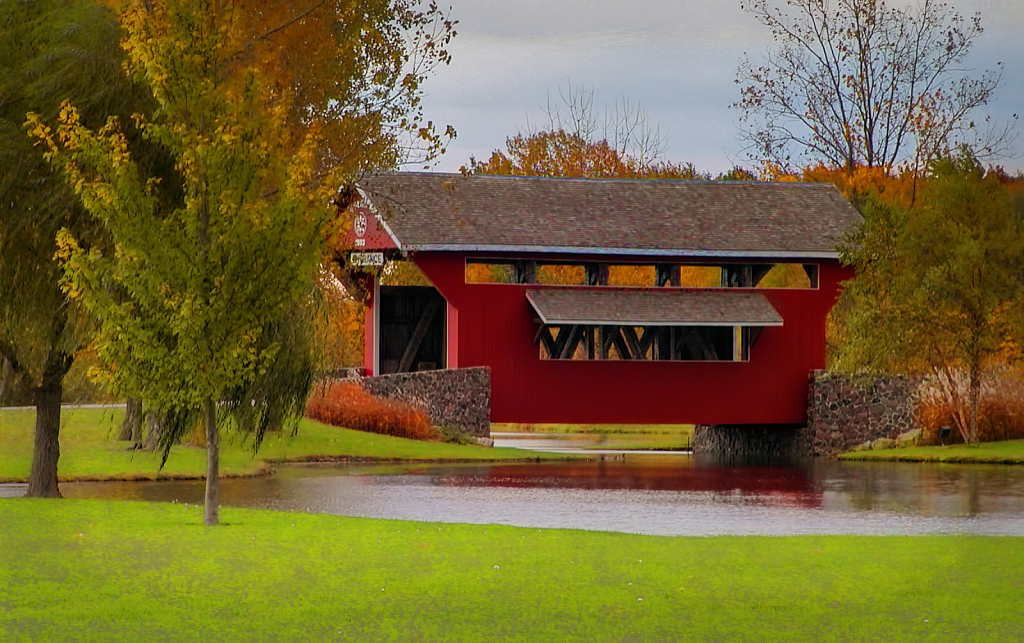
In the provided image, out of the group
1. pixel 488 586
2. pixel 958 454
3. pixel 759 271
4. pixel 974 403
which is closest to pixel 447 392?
pixel 759 271

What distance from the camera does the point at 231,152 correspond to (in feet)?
49.4

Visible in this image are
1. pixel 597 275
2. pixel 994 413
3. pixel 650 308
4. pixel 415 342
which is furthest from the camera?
pixel 415 342

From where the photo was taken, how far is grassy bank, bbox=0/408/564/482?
2531 centimetres

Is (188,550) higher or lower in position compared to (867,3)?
lower

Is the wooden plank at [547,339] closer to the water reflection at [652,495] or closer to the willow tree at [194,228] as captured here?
the water reflection at [652,495]

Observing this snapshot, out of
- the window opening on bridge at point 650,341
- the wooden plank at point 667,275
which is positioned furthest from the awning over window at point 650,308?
the window opening on bridge at point 650,341

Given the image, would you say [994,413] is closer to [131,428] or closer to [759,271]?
[759,271]

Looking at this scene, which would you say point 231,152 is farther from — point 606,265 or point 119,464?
point 606,265

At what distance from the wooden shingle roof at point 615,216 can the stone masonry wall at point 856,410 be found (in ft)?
11.2

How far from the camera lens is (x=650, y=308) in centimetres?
3469

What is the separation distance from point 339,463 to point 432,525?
49.1ft

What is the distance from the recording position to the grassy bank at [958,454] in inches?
1243

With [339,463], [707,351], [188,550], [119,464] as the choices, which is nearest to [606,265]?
[707,351]

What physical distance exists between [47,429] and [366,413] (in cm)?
1546
